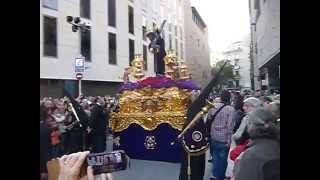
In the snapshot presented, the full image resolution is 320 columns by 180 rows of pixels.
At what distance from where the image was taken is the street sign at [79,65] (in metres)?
3.11

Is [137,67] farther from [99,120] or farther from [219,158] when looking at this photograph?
[219,158]

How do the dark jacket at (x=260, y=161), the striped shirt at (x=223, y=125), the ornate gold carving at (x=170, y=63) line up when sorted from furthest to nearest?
1. the ornate gold carving at (x=170, y=63)
2. the striped shirt at (x=223, y=125)
3. the dark jacket at (x=260, y=161)

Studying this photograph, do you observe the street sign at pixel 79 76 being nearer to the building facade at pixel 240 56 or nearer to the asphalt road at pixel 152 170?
the asphalt road at pixel 152 170

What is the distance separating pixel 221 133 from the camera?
116 inches

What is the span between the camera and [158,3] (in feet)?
10.2

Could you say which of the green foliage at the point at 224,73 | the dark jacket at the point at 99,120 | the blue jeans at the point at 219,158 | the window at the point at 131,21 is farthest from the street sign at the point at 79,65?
the blue jeans at the point at 219,158

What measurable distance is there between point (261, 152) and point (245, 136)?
13 cm

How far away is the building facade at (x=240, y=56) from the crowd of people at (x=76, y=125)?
0.75 metres

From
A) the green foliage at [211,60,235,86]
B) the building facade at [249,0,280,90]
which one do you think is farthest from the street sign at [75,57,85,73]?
the building facade at [249,0,280,90]

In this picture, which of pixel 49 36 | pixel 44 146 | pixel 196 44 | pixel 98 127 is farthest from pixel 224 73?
pixel 44 146

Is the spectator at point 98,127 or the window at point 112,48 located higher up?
the window at point 112,48
